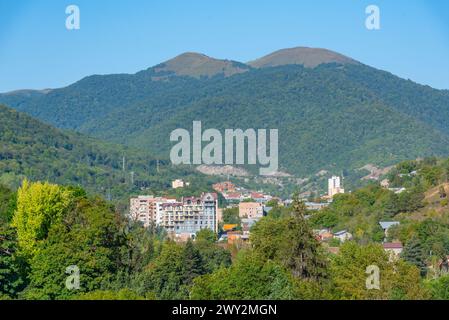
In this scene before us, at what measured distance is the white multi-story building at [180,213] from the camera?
14688 centimetres

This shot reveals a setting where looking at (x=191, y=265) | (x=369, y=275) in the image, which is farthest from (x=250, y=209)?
(x=369, y=275)

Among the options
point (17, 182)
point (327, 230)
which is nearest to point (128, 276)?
point (327, 230)

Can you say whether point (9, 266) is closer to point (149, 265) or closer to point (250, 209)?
point (149, 265)

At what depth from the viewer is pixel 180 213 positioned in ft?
495

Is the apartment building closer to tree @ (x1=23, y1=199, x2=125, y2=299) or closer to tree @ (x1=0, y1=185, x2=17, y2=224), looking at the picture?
tree @ (x1=0, y1=185, x2=17, y2=224)

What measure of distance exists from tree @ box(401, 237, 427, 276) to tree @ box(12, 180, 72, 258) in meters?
27.5

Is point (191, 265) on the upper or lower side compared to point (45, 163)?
lower

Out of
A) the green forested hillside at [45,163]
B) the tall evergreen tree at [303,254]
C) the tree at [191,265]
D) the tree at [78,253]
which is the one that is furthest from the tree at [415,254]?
the green forested hillside at [45,163]

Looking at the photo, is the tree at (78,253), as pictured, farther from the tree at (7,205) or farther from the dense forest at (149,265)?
the tree at (7,205)

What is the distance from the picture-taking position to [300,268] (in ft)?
139

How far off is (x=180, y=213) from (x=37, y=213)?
105 m

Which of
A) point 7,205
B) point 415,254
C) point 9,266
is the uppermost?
point 7,205
